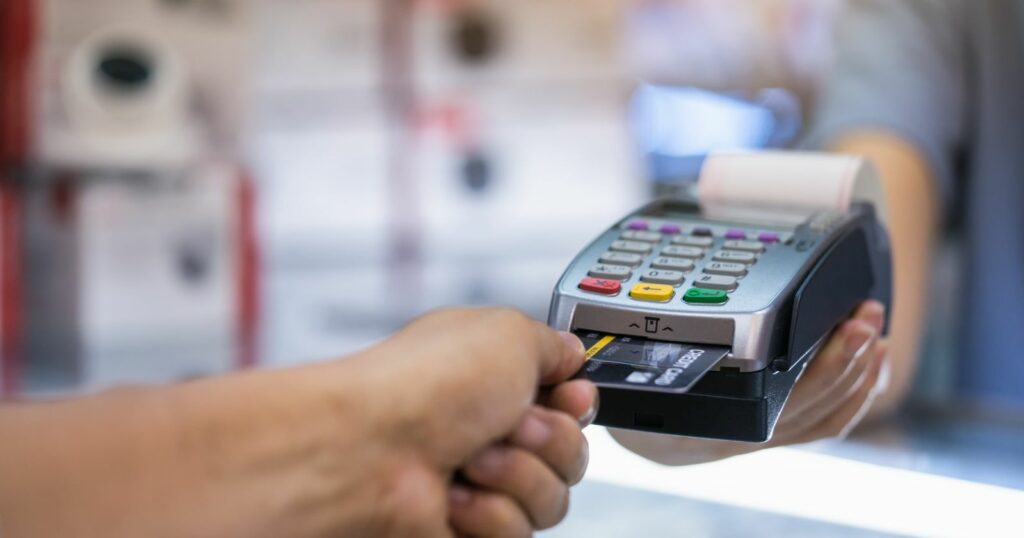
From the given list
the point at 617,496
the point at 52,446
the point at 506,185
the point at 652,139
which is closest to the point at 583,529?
the point at 617,496

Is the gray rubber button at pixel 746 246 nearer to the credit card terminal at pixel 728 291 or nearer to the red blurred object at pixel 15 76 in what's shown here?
the credit card terminal at pixel 728 291

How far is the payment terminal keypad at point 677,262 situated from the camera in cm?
37

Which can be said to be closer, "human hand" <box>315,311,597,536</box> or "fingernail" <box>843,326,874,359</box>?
"human hand" <box>315,311,597,536</box>

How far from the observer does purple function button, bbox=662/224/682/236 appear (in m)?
0.43

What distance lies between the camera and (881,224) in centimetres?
47

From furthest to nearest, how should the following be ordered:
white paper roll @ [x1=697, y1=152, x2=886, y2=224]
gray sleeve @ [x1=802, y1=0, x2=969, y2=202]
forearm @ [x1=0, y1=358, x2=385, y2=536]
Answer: gray sleeve @ [x1=802, y1=0, x2=969, y2=202] < white paper roll @ [x1=697, y1=152, x2=886, y2=224] < forearm @ [x1=0, y1=358, x2=385, y2=536]

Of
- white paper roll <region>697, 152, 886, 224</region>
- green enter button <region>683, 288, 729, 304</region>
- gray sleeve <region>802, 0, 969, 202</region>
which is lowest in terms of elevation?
green enter button <region>683, 288, 729, 304</region>

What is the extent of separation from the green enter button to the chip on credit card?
0.02 meters

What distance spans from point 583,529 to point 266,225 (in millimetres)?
826

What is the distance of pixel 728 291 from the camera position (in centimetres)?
36

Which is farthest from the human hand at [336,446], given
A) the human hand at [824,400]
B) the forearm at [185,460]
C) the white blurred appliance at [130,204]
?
the white blurred appliance at [130,204]

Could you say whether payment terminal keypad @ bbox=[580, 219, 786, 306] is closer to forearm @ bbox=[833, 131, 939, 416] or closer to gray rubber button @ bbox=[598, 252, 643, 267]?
gray rubber button @ bbox=[598, 252, 643, 267]

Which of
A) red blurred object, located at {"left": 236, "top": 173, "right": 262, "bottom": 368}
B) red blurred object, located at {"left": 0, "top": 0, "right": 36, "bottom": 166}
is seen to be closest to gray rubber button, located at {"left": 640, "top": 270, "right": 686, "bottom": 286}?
red blurred object, located at {"left": 236, "top": 173, "right": 262, "bottom": 368}

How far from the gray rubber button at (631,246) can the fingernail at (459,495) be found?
0.45ft
